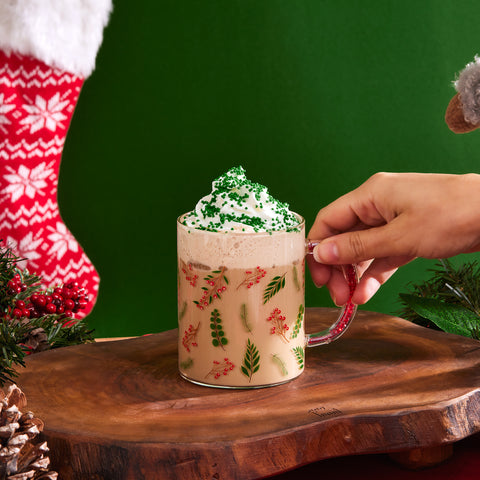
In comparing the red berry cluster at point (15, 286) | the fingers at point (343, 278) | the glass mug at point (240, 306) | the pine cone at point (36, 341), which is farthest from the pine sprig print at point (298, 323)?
the red berry cluster at point (15, 286)

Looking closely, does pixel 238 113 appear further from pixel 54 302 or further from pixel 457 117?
pixel 54 302

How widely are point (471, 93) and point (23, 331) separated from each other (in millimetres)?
857

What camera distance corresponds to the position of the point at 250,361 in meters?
0.88

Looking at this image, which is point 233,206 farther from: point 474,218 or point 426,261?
point 426,261

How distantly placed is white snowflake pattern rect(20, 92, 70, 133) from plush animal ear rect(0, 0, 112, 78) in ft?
0.26

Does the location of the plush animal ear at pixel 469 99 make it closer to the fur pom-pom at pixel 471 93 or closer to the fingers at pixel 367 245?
the fur pom-pom at pixel 471 93

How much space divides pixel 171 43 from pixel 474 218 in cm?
91

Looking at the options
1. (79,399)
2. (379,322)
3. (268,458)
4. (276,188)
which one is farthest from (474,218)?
(276,188)

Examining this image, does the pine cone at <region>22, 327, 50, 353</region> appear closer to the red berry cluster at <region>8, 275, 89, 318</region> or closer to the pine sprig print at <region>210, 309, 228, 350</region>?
the red berry cluster at <region>8, 275, 89, 318</region>

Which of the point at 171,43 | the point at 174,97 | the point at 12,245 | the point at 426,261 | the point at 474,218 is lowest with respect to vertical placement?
the point at 426,261

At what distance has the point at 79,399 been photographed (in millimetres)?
846

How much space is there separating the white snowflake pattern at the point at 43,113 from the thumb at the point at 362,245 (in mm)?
763

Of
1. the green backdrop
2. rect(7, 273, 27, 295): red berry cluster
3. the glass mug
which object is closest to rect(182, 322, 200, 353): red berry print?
the glass mug

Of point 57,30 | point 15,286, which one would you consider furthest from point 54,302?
point 57,30
